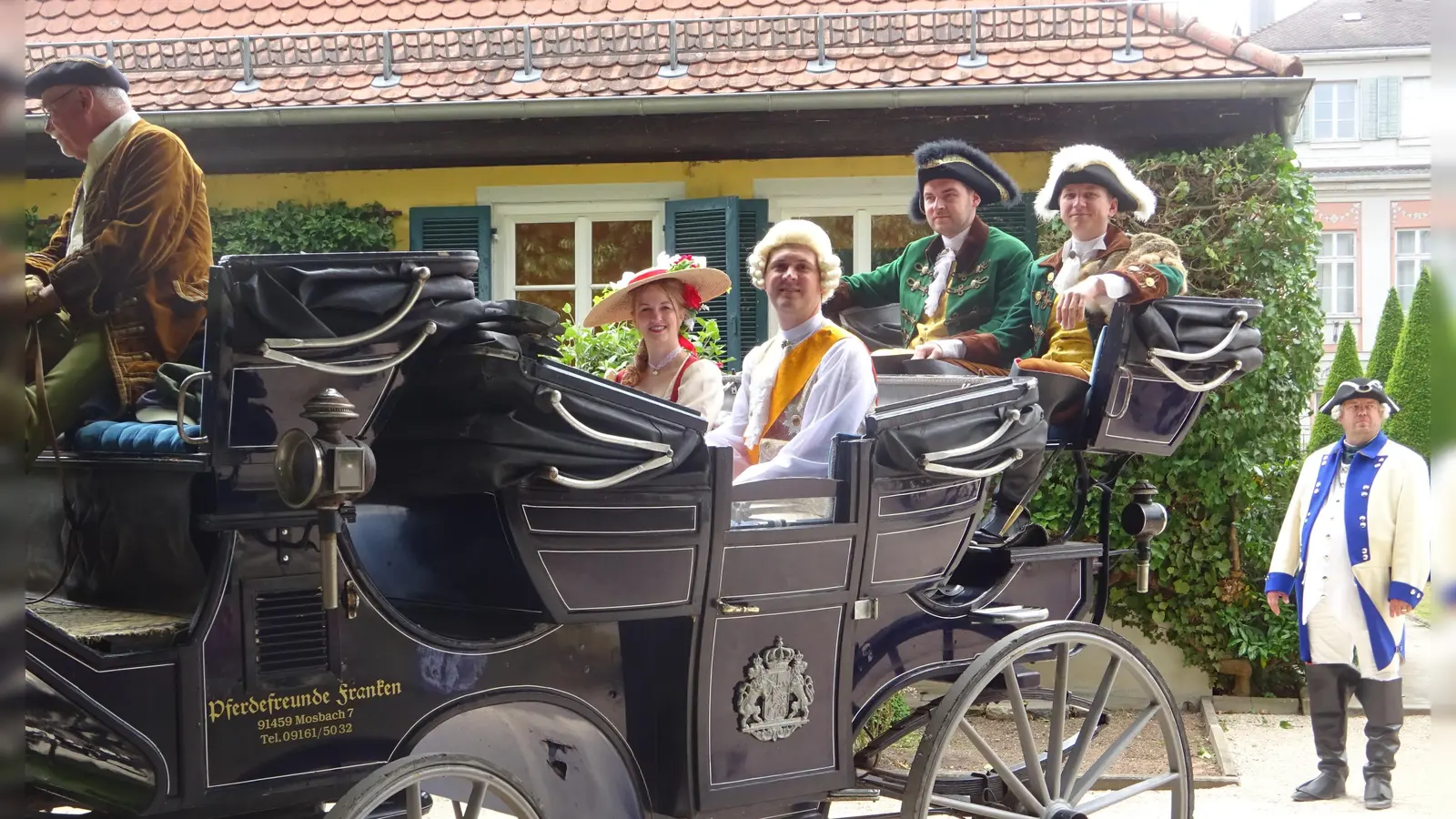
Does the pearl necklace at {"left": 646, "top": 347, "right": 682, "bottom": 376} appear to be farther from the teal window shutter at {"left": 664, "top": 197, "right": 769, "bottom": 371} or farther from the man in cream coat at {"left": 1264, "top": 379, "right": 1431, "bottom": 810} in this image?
the teal window shutter at {"left": 664, "top": 197, "right": 769, "bottom": 371}

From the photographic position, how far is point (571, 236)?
28.0ft

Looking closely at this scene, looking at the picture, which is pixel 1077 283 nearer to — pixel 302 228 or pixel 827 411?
pixel 827 411

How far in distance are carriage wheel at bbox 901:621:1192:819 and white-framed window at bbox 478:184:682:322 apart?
4820mm

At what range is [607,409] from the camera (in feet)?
9.73

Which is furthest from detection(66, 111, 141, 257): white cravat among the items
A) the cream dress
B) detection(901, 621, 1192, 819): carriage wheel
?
detection(901, 621, 1192, 819): carriage wheel

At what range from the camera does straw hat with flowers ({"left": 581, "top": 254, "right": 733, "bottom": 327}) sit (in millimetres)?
4238

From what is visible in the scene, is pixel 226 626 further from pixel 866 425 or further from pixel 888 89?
pixel 888 89

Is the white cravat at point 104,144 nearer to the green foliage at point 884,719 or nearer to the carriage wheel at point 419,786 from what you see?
the carriage wheel at point 419,786

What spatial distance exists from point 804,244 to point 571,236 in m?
4.70

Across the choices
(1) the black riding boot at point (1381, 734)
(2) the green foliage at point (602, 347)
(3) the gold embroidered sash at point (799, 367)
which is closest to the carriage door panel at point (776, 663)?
(3) the gold embroidered sash at point (799, 367)

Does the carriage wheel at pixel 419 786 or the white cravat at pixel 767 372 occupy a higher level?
the white cravat at pixel 767 372

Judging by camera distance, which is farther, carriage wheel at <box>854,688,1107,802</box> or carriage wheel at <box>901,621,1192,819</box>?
carriage wheel at <box>854,688,1107,802</box>

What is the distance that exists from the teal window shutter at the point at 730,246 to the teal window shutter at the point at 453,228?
110 centimetres

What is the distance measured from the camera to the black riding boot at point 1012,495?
13.7 feet
